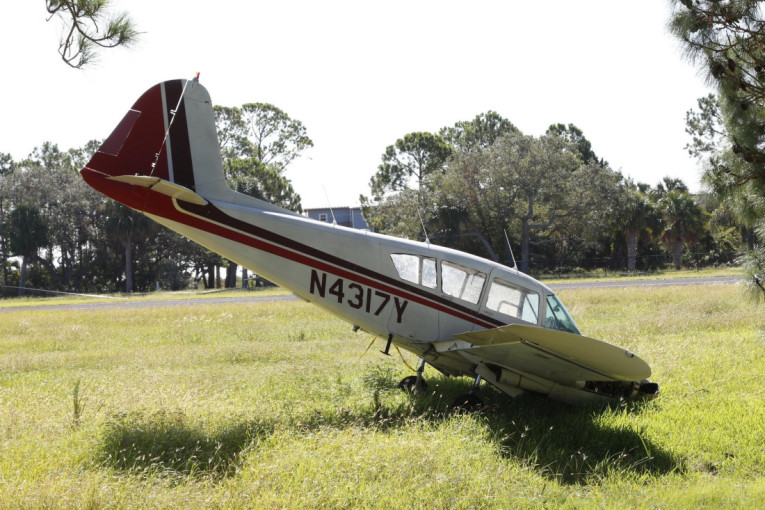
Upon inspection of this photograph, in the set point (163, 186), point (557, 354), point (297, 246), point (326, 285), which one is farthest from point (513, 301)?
point (163, 186)

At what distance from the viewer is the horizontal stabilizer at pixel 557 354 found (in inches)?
261

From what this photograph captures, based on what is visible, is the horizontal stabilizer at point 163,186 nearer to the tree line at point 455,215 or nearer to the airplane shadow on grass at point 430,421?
the airplane shadow on grass at point 430,421

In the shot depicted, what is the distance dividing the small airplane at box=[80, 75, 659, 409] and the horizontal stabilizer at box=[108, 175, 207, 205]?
0.02 meters

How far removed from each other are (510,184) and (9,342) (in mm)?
37864

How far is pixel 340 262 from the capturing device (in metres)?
8.38

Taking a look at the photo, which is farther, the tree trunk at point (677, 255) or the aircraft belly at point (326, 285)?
the tree trunk at point (677, 255)

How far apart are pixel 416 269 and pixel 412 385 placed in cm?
215

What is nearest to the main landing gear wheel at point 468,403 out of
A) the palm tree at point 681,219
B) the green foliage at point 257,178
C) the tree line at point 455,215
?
the tree line at point 455,215

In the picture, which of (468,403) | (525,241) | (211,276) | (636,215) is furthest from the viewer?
(211,276)

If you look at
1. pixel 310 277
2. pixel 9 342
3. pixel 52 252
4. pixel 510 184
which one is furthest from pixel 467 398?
pixel 52 252

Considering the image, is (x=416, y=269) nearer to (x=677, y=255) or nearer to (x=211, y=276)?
(x=677, y=255)

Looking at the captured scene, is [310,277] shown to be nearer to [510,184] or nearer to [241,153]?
[510,184]

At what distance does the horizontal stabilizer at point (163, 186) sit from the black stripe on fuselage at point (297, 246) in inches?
4.1

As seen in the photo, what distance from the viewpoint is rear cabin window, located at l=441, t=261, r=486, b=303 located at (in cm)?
867
